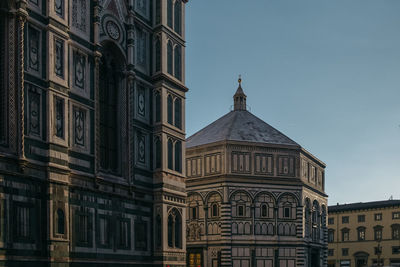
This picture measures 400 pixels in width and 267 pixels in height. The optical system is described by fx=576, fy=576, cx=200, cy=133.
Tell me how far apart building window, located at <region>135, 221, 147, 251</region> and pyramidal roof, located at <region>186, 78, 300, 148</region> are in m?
30.7

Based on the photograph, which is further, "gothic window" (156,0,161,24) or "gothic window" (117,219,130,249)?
"gothic window" (156,0,161,24)

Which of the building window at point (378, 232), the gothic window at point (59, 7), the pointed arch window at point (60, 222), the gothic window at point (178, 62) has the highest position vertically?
the gothic window at point (59, 7)

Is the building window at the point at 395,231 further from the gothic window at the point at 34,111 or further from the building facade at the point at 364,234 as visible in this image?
the gothic window at the point at 34,111

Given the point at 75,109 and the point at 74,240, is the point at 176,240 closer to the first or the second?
the point at 74,240

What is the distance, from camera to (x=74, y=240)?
24750mm

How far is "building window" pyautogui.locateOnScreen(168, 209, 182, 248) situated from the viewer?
1219 inches

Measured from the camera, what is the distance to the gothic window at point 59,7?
24.8 m

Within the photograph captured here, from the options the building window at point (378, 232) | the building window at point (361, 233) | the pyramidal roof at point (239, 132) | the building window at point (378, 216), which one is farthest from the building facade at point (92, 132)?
the building window at point (361, 233)

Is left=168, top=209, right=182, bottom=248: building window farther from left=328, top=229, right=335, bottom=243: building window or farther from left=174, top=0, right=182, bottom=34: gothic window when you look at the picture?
left=328, top=229, right=335, bottom=243: building window

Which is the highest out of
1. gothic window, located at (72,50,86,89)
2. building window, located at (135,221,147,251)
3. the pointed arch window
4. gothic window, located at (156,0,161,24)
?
gothic window, located at (156,0,161,24)

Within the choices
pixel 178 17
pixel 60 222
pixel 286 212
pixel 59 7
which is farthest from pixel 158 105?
pixel 286 212

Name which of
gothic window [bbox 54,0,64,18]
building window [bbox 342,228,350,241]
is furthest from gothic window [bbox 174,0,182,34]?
building window [bbox 342,228,350,241]

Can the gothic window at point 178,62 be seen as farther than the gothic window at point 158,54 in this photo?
Yes

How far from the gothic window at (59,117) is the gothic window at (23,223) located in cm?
360
